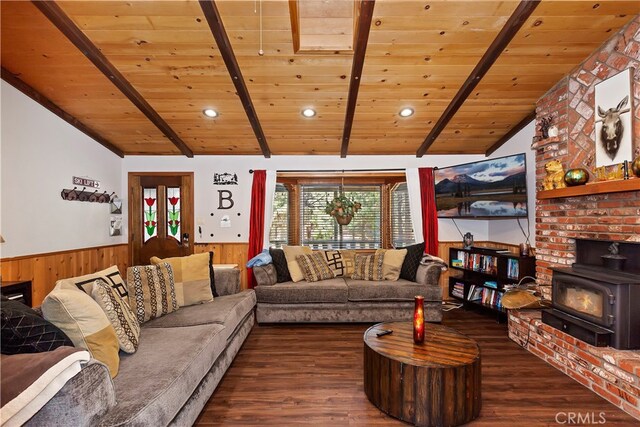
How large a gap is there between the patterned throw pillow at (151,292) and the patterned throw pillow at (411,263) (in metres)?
2.77

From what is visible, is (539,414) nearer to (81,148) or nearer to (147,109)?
(147,109)

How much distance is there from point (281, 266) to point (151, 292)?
6.01 ft

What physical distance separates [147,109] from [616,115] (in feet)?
15.3

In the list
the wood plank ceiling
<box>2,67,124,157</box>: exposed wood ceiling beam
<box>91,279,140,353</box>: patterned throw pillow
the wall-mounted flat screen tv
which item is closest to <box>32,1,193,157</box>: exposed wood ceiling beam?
the wood plank ceiling

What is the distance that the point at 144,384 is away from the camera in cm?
166

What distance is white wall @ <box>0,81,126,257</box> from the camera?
10.9 feet

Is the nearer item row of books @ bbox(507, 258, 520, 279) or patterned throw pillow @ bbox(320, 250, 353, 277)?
row of books @ bbox(507, 258, 520, 279)

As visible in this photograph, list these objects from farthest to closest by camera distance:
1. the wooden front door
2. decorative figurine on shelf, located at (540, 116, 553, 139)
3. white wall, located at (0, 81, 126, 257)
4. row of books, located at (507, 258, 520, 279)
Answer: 1. the wooden front door
2. row of books, located at (507, 258, 520, 279)
3. decorative figurine on shelf, located at (540, 116, 553, 139)
4. white wall, located at (0, 81, 126, 257)

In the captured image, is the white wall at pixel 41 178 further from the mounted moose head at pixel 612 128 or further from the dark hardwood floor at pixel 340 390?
the mounted moose head at pixel 612 128

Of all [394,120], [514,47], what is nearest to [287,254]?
[394,120]

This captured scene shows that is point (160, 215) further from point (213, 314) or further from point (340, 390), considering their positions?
point (340, 390)

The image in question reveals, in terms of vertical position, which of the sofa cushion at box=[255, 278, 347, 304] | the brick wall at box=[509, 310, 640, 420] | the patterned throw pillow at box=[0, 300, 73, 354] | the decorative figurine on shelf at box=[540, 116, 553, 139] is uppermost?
the decorative figurine on shelf at box=[540, 116, 553, 139]

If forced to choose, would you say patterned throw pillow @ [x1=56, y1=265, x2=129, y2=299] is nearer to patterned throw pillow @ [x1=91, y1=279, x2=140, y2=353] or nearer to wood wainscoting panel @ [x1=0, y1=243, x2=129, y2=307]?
patterned throw pillow @ [x1=91, y1=279, x2=140, y2=353]

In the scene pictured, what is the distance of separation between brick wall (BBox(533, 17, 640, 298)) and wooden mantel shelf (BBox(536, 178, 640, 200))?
0.16 metres
